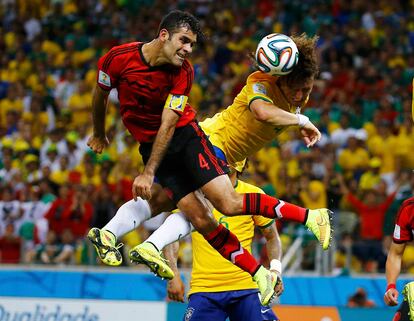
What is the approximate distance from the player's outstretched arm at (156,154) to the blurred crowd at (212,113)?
177 inches

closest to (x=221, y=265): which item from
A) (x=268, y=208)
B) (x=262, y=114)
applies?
(x=268, y=208)

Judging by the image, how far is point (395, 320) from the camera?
28.0ft

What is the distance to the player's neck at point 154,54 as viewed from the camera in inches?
327

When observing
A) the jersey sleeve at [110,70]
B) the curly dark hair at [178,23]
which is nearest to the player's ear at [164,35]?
the curly dark hair at [178,23]

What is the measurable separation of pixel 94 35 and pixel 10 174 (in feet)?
20.2

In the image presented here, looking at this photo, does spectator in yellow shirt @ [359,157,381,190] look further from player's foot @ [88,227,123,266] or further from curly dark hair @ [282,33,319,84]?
player's foot @ [88,227,123,266]

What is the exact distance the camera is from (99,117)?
345 inches

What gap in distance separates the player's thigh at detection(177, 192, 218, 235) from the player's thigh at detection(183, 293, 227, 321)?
2.57 feet

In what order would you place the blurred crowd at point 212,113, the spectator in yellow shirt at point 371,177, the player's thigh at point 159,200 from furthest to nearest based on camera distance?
the spectator in yellow shirt at point 371,177 → the blurred crowd at point 212,113 → the player's thigh at point 159,200

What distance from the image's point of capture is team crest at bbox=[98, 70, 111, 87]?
8.47 meters

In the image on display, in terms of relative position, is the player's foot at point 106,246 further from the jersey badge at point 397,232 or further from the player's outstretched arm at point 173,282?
the jersey badge at point 397,232

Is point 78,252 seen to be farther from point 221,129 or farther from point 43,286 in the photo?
point 221,129

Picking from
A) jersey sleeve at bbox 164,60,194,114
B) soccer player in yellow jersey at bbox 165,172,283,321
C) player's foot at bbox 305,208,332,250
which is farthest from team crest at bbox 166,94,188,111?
player's foot at bbox 305,208,332,250

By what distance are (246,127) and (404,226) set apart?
159 centimetres
